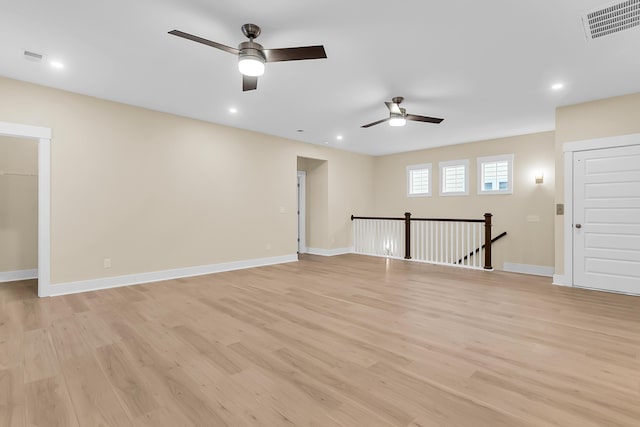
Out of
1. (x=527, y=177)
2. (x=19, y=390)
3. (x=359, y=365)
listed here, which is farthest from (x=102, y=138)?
(x=527, y=177)

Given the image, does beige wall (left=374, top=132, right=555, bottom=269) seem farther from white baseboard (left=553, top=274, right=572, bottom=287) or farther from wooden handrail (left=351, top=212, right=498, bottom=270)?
white baseboard (left=553, top=274, right=572, bottom=287)

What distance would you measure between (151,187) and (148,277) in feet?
Result: 4.88

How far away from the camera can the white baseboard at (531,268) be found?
6435 millimetres

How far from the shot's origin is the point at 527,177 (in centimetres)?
665

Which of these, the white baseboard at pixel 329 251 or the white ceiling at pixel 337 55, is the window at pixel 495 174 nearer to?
the white ceiling at pixel 337 55

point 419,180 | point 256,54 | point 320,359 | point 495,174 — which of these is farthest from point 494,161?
point 320,359

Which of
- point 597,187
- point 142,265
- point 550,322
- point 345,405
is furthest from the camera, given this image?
point 142,265

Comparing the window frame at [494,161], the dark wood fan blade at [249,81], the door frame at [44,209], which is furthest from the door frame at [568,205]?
the door frame at [44,209]

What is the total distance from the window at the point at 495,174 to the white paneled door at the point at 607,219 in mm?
2297

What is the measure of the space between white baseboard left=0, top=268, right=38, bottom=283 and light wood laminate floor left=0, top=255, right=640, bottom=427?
125 cm

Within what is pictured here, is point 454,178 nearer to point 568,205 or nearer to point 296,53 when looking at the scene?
point 568,205

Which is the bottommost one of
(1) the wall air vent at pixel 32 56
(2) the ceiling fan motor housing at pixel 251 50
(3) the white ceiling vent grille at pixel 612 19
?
(2) the ceiling fan motor housing at pixel 251 50

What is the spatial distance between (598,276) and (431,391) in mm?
4289

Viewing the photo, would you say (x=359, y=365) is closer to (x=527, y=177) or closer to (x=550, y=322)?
(x=550, y=322)
